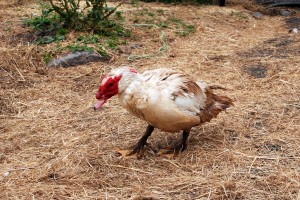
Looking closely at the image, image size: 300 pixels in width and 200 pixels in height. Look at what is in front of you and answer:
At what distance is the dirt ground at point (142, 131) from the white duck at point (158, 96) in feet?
1.23

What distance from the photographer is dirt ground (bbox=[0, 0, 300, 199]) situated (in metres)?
3.06

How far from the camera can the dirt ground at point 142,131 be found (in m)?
3.06

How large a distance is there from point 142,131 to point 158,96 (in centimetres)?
93

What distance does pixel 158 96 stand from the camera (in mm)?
3125

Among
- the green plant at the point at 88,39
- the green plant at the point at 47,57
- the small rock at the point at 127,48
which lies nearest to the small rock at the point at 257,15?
the small rock at the point at 127,48

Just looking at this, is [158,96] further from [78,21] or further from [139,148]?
[78,21]

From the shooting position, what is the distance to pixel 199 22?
8195mm

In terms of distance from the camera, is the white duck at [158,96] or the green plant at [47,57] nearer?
the white duck at [158,96]

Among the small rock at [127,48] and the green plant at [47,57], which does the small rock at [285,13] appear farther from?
the green plant at [47,57]

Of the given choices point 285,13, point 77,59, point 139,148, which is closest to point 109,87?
point 139,148

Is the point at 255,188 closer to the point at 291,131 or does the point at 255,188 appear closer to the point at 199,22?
the point at 291,131

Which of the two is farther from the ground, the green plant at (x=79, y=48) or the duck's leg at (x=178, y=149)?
the duck's leg at (x=178, y=149)

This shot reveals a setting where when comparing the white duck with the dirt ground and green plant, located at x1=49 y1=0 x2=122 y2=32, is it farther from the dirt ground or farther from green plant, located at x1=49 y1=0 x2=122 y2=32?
green plant, located at x1=49 y1=0 x2=122 y2=32

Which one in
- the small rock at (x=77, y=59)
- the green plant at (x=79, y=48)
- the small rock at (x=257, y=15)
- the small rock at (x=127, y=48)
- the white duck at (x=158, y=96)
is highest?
the white duck at (x=158, y=96)
